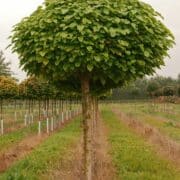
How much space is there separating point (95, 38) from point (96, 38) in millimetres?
21

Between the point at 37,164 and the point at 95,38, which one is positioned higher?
the point at 95,38

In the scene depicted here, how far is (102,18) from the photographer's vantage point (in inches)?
315

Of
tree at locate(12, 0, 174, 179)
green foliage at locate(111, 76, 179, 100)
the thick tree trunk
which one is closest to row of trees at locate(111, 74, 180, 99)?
green foliage at locate(111, 76, 179, 100)

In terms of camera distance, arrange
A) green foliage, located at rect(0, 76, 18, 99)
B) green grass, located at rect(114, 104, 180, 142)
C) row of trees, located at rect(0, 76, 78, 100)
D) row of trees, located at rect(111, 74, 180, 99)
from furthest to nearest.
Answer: row of trees, located at rect(111, 74, 180, 99)
row of trees, located at rect(0, 76, 78, 100)
green foliage, located at rect(0, 76, 18, 99)
green grass, located at rect(114, 104, 180, 142)

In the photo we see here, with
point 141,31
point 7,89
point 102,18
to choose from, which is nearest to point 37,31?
point 102,18

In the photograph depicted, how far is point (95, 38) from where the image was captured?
7789mm

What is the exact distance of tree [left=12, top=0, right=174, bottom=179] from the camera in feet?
25.9

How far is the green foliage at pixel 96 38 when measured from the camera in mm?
7902

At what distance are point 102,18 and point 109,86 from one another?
2615 mm

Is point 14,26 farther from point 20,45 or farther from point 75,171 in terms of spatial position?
point 75,171

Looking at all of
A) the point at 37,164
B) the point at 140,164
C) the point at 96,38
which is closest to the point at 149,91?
the point at 140,164

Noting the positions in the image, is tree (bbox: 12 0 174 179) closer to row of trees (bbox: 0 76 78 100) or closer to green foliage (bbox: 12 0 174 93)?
green foliage (bbox: 12 0 174 93)

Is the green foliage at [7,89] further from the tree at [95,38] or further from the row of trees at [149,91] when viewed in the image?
the row of trees at [149,91]

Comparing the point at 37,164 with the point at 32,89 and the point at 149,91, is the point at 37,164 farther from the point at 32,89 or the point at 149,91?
the point at 149,91
